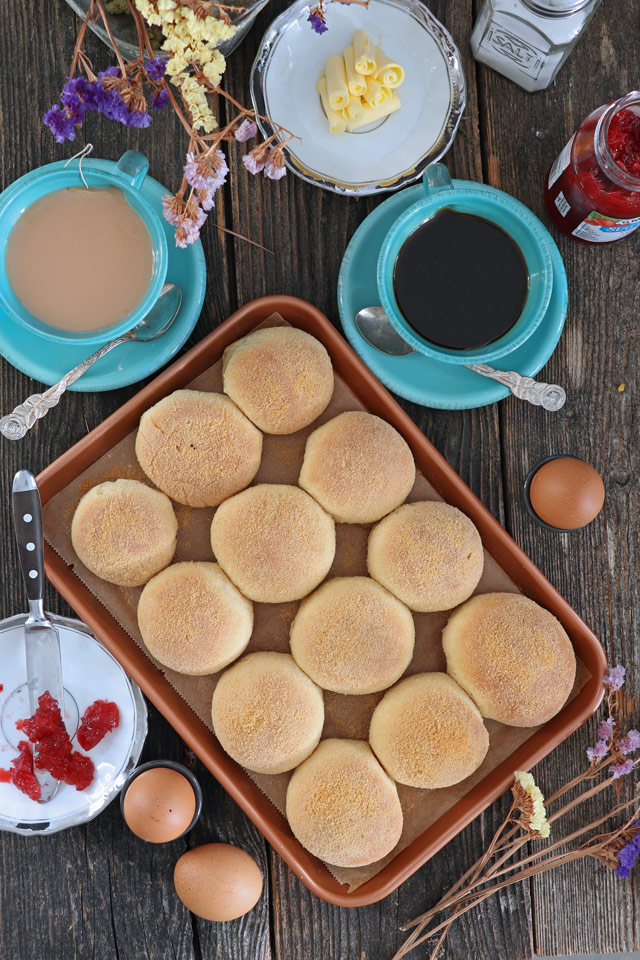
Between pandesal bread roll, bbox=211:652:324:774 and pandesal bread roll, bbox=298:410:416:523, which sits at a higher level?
pandesal bread roll, bbox=298:410:416:523

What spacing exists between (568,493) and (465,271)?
0.39 metres

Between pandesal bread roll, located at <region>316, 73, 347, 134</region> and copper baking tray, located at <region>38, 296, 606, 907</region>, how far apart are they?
0.29 m

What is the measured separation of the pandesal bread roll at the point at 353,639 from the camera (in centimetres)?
119

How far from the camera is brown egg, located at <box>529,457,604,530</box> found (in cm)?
122

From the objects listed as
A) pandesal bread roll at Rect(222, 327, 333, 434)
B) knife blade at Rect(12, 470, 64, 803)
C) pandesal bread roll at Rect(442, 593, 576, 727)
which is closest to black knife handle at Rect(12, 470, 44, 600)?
Answer: knife blade at Rect(12, 470, 64, 803)

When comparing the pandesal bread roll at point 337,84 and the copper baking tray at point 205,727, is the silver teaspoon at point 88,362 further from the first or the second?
the pandesal bread roll at point 337,84

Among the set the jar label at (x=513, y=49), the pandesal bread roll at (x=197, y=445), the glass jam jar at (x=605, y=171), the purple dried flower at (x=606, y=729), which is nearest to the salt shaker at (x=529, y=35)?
the jar label at (x=513, y=49)

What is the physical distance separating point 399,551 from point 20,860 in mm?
870

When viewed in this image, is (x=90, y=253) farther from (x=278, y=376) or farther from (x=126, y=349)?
(x=278, y=376)

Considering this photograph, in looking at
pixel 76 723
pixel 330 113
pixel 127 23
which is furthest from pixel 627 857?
pixel 127 23

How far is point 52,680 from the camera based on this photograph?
1266mm

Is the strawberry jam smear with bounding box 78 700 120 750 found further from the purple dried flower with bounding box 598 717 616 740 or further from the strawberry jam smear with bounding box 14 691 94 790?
the purple dried flower with bounding box 598 717 616 740

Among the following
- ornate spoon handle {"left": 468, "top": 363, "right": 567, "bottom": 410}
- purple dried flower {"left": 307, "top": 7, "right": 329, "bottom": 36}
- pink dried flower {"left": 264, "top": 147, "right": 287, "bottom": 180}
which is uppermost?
purple dried flower {"left": 307, "top": 7, "right": 329, "bottom": 36}

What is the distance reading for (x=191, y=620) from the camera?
117cm
